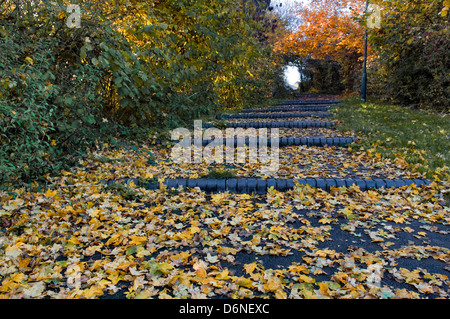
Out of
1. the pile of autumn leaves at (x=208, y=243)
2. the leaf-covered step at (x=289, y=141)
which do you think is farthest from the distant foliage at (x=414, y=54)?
the pile of autumn leaves at (x=208, y=243)

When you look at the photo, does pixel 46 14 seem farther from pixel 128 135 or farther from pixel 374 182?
pixel 374 182

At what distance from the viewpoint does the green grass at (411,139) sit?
396 centimetres

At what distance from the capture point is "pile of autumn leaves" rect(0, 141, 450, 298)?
1.78 meters

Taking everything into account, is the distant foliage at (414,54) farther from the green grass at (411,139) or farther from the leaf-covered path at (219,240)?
the leaf-covered path at (219,240)

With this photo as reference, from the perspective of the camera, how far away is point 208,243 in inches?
90.3

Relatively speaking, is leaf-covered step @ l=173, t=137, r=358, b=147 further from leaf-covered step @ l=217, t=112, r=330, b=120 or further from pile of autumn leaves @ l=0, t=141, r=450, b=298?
leaf-covered step @ l=217, t=112, r=330, b=120

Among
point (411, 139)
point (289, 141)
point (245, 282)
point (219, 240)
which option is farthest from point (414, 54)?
point (245, 282)

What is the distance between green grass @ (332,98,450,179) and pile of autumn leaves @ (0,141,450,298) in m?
0.77

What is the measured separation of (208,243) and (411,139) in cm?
435

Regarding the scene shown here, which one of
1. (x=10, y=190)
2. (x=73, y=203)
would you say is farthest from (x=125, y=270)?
(x=10, y=190)

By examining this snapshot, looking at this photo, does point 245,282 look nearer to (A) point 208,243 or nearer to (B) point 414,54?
(A) point 208,243

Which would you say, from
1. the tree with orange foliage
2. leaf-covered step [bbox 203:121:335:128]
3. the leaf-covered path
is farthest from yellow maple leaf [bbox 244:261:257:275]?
the tree with orange foliage

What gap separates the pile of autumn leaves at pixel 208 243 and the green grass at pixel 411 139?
2.52 feet

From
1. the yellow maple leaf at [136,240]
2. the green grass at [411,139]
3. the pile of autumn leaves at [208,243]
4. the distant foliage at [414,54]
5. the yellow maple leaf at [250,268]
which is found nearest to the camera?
the pile of autumn leaves at [208,243]
